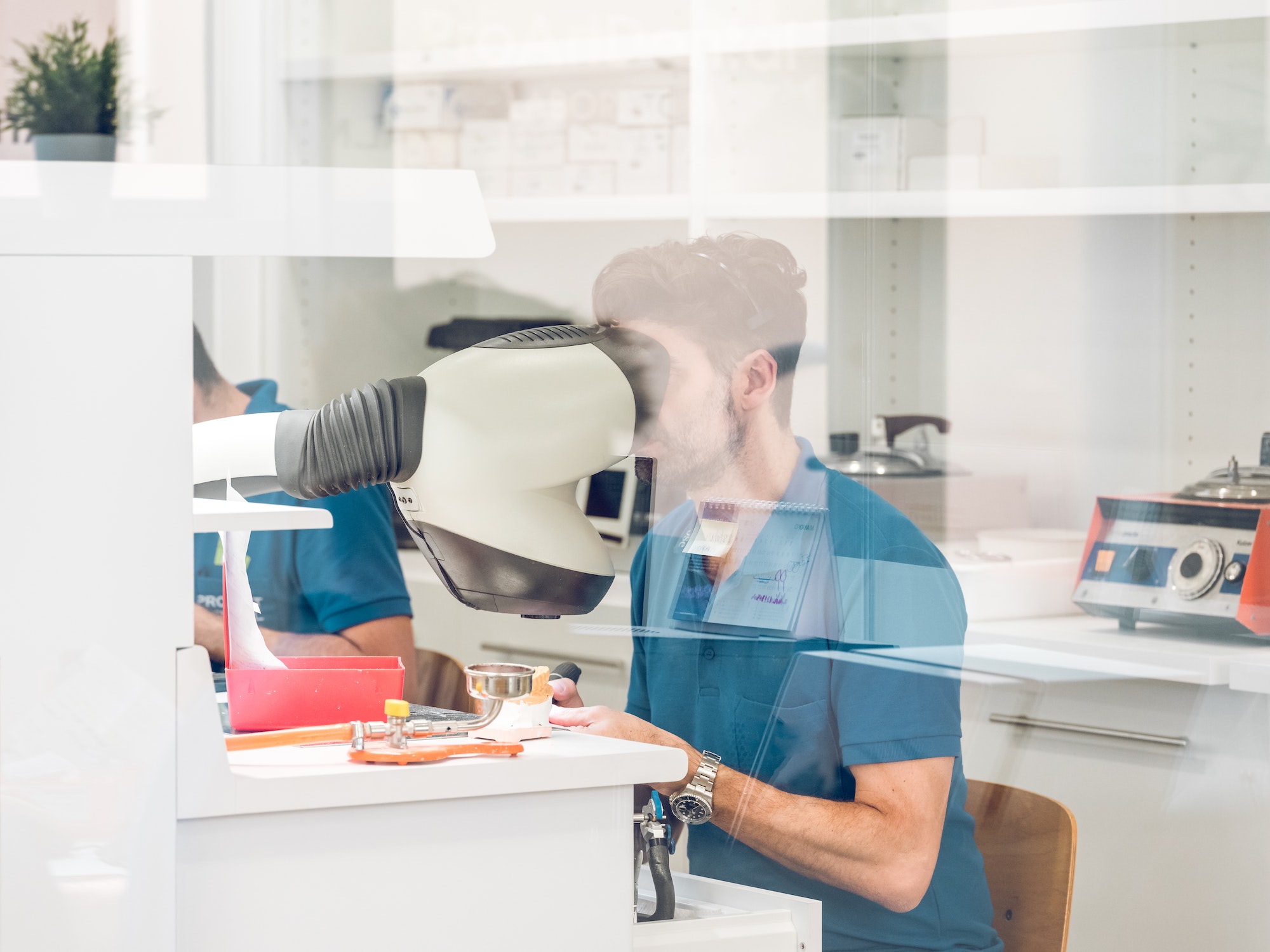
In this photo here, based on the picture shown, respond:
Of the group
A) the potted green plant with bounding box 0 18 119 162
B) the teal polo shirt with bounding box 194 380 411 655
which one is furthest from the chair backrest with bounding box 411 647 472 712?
the potted green plant with bounding box 0 18 119 162

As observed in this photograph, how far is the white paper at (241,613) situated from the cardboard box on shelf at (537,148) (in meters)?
1.27

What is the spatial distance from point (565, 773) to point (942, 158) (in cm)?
120

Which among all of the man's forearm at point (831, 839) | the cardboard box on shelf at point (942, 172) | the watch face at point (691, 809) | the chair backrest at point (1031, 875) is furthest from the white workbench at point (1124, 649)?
the cardboard box on shelf at point (942, 172)

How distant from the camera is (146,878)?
682 millimetres

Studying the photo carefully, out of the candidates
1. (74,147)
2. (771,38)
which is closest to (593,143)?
(771,38)

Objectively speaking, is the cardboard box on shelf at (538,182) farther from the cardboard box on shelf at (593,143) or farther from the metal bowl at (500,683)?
the metal bowl at (500,683)

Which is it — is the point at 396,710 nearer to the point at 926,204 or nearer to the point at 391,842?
the point at 391,842

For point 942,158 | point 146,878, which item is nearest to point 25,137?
point 942,158

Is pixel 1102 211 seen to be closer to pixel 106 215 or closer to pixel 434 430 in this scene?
pixel 434 430

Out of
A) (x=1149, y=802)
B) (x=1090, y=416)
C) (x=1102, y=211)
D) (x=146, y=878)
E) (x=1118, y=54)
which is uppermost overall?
(x=1118, y=54)

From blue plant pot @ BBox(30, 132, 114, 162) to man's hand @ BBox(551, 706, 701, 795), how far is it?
4.62ft

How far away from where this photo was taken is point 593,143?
205cm

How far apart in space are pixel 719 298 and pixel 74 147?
140 centimetres

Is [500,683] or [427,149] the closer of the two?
[500,683]
